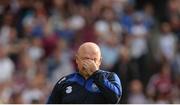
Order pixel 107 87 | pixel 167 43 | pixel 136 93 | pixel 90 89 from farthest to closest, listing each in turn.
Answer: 1. pixel 167 43
2. pixel 136 93
3. pixel 90 89
4. pixel 107 87

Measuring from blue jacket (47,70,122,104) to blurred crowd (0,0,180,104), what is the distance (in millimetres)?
6906

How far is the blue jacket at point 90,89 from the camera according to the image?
Answer: 20.6 feet

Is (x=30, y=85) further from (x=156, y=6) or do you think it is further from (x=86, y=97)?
(x=86, y=97)

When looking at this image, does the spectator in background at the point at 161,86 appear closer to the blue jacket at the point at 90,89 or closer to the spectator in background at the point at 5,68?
the spectator in background at the point at 5,68

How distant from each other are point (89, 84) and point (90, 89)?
46mm

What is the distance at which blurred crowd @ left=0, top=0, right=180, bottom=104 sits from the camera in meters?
14.1

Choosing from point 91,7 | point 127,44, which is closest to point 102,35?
point 127,44

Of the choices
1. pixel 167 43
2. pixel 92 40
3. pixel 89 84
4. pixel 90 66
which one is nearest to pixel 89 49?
pixel 90 66

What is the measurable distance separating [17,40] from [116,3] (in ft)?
8.00

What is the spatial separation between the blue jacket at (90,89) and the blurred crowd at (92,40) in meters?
6.91

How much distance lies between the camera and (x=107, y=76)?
6.46 metres

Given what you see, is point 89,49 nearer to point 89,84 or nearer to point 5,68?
point 89,84

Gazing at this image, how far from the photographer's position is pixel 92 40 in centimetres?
1523

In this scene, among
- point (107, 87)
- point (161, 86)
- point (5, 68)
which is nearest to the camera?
point (107, 87)
